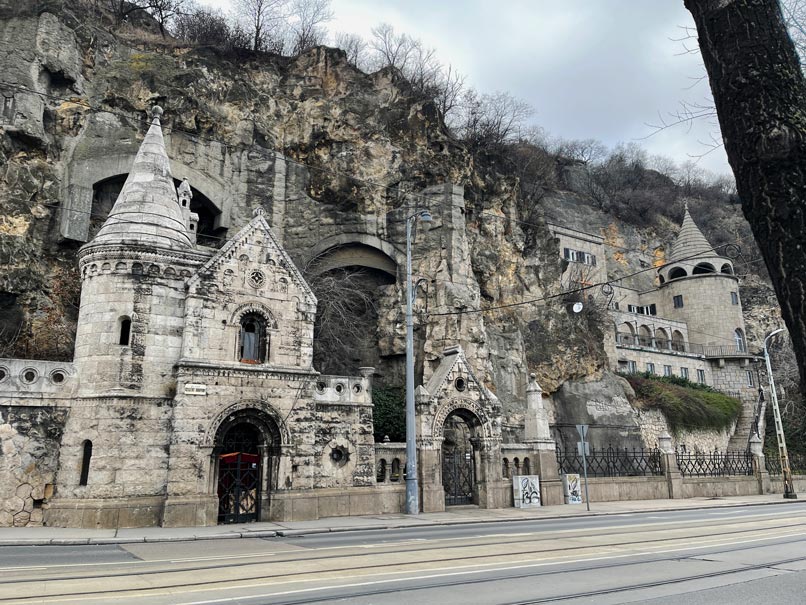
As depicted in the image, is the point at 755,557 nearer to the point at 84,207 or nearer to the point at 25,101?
the point at 84,207

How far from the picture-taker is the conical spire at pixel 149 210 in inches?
792

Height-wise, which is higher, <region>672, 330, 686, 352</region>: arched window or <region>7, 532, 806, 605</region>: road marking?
<region>672, 330, 686, 352</region>: arched window

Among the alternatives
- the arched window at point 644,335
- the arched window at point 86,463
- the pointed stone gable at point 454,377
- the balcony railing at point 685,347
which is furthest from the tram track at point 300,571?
the arched window at point 644,335

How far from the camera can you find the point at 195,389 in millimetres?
18641

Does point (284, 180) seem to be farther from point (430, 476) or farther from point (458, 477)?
point (430, 476)

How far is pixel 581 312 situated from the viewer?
138 ft

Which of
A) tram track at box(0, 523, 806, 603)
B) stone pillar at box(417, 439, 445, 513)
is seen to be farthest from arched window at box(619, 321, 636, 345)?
tram track at box(0, 523, 806, 603)

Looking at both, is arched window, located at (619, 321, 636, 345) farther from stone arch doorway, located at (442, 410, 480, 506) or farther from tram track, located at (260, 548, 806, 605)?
tram track, located at (260, 548, 806, 605)

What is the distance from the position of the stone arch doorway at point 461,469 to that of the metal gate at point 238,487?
6774 mm

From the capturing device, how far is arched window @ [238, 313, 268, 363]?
67.0 ft

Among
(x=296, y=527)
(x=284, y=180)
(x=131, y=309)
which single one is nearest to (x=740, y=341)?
(x=284, y=180)

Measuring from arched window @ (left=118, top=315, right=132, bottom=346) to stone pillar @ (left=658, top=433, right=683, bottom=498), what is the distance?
78.4 feet

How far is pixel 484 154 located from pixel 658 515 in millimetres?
25401

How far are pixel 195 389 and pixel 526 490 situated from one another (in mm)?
12878
